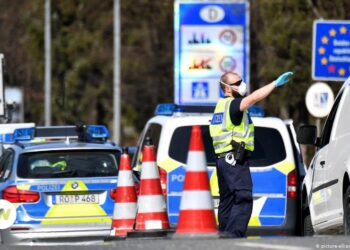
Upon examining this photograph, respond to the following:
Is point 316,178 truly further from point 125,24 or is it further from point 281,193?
point 125,24

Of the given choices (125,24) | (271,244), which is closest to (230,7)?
(125,24)

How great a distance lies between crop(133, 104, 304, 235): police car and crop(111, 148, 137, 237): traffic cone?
2031mm

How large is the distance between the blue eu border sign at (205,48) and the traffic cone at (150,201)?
24449 millimetres

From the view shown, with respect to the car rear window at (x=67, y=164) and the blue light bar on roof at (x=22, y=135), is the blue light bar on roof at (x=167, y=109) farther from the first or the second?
the blue light bar on roof at (x=22, y=135)

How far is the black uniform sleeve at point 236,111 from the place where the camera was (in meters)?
11.6

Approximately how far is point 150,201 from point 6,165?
401cm

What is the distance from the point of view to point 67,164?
14062 mm

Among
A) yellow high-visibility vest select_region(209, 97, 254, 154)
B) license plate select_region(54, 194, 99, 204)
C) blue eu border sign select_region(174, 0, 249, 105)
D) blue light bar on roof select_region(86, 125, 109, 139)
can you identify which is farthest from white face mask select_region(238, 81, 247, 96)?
blue eu border sign select_region(174, 0, 249, 105)

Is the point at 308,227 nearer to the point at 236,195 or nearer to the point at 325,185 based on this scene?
the point at 325,185

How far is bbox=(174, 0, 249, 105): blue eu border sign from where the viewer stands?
117 feet

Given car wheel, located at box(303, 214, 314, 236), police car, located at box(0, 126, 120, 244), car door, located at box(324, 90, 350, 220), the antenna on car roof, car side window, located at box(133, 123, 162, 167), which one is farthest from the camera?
the antenna on car roof

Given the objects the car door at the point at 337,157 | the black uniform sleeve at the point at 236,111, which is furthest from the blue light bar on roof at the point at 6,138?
the car door at the point at 337,157

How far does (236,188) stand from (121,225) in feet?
3.63

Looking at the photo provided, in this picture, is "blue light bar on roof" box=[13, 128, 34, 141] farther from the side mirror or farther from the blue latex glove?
the blue latex glove
